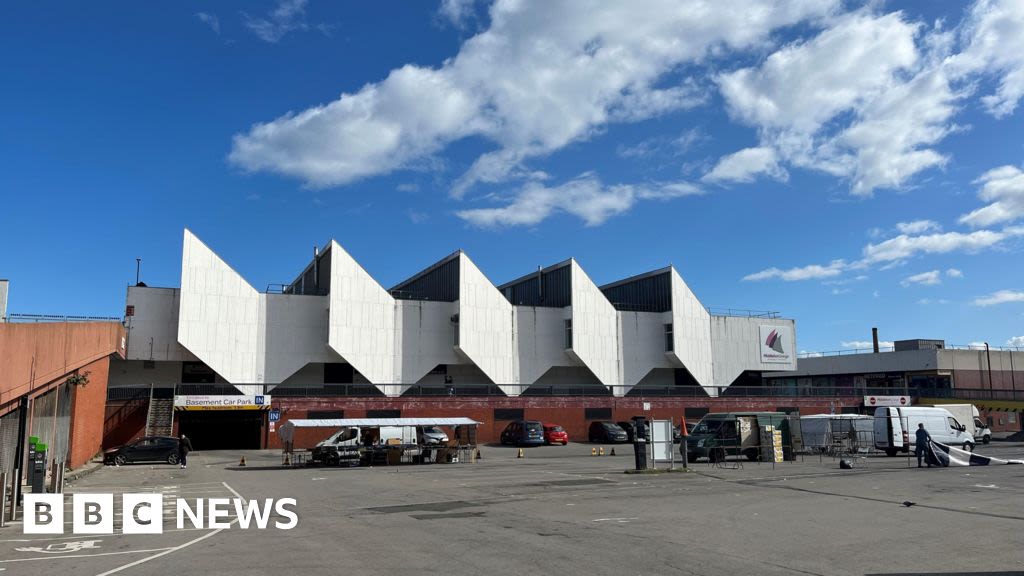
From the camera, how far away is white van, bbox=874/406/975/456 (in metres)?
33.3

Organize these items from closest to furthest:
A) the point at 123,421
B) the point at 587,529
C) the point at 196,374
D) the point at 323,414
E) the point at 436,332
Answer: the point at 587,529 → the point at 123,421 → the point at 323,414 → the point at 196,374 → the point at 436,332

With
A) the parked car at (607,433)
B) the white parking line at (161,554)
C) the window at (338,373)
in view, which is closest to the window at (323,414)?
the window at (338,373)

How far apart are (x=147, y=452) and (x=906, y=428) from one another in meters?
34.2

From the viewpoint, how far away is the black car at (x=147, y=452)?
32.3 meters

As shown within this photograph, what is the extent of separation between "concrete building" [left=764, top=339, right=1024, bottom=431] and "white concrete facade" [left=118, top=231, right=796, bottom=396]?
1580 centimetres

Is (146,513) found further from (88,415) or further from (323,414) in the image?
→ (323,414)

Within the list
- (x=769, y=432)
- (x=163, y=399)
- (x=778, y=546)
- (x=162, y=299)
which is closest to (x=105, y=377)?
(x=163, y=399)

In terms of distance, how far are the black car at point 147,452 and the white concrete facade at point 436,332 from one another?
11642mm

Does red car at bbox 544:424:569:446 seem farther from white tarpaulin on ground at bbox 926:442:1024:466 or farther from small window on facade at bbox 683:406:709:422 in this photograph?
white tarpaulin on ground at bbox 926:442:1024:466

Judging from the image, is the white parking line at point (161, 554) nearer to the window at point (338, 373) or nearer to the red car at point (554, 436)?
the red car at point (554, 436)

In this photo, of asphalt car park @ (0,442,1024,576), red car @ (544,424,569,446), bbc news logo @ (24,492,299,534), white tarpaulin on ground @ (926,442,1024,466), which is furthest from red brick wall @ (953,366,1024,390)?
bbc news logo @ (24,492,299,534)

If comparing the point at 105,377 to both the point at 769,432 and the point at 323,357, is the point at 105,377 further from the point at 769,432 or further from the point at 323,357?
the point at 769,432

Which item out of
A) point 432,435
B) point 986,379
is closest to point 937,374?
point 986,379

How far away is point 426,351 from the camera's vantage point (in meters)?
50.6
